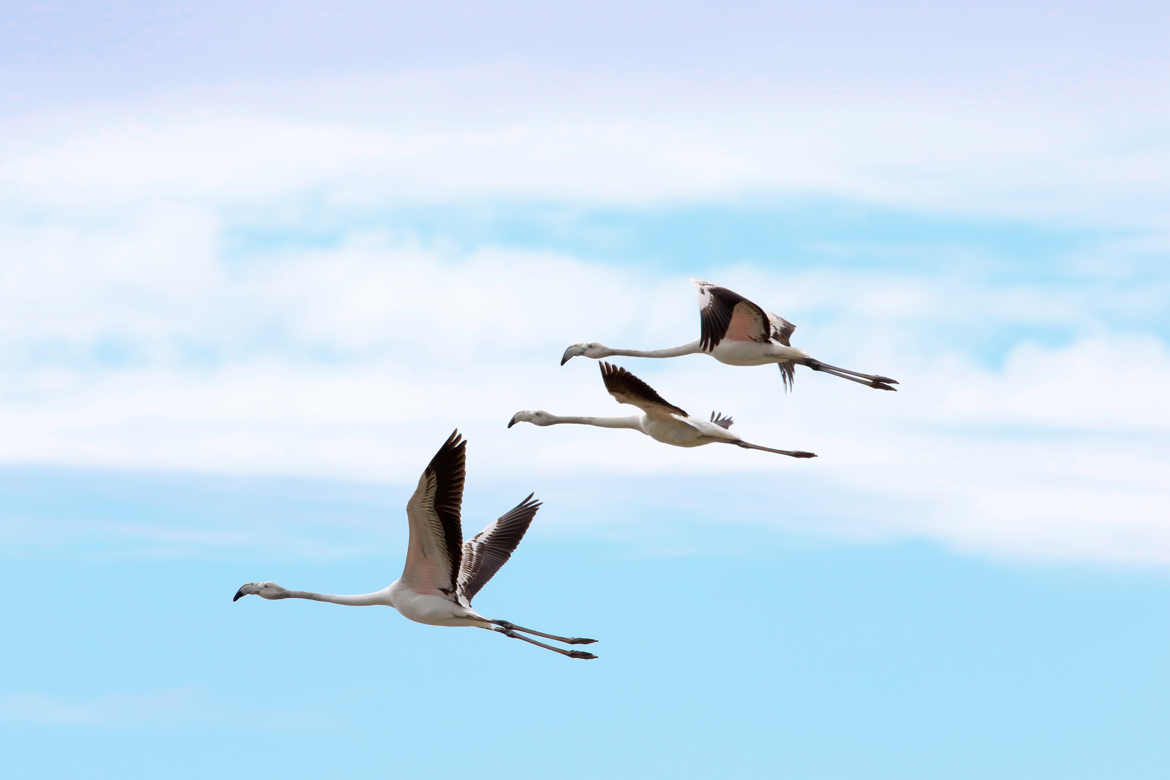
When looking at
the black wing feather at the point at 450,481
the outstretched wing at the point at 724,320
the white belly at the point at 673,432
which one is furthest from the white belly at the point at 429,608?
the outstretched wing at the point at 724,320

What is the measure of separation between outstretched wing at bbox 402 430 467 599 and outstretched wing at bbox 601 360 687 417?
236 cm

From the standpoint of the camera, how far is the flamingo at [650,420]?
28.0 meters

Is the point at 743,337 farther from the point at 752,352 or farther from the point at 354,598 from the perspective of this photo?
the point at 354,598

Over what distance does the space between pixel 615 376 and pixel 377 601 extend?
560 cm

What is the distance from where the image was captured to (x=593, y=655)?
30.4 m

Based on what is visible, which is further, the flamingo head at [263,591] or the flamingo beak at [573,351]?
the flamingo beak at [573,351]

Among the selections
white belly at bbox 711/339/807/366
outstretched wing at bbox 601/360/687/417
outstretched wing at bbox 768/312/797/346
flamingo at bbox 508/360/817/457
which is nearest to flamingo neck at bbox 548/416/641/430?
flamingo at bbox 508/360/817/457

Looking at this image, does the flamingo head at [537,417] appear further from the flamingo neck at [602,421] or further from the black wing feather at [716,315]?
the black wing feather at [716,315]

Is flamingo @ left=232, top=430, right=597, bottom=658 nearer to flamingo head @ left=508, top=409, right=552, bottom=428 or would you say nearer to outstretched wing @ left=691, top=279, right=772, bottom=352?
flamingo head @ left=508, top=409, right=552, bottom=428

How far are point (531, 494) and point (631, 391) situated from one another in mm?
5560

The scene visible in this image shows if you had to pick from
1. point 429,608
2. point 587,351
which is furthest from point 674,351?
point 429,608

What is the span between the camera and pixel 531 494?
33250 mm

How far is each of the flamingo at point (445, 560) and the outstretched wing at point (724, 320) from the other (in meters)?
4.24

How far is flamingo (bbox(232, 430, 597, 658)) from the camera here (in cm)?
2741
